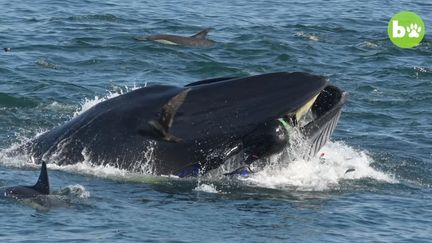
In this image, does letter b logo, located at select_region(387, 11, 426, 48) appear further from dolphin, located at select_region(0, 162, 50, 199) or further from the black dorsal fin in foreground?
dolphin, located at select_region(0, 162, 50, 199)

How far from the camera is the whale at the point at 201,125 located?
12188mm

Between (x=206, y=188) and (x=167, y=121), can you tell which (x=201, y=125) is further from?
(x=206, y=188)

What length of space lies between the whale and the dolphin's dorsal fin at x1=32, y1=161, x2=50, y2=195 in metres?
0.54

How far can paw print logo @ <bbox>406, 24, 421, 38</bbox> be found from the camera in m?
32.2

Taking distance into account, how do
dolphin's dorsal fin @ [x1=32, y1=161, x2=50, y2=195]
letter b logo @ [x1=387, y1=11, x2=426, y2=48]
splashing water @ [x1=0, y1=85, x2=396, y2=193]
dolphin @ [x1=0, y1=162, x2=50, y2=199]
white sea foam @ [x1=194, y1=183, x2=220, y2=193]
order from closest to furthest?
dolphin's dorsal fin @ [x1=32, y1=161, x2=50, y2=195]
dolphin @ [x1=0, y1=162, x2=50, y2=199]
splashing water @ [x1=0, y1=85, x2=396, y2=193]
white sea foam @ [x1=194, y1=183, x2=220, y2=193]
letter b logo @ [x1=387, y1=11, x2=426, y2=48]

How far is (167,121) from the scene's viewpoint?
1208cm

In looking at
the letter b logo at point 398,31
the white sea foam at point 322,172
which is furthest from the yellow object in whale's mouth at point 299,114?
the letter b logo at point 398,31

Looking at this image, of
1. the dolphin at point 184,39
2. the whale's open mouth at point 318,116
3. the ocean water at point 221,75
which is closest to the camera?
the ocean water at point 221,75

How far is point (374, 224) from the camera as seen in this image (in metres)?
12.8

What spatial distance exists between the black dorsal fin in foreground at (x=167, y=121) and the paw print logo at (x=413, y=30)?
68.4 feet

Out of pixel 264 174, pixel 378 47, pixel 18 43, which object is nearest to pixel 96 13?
pixel 18 43

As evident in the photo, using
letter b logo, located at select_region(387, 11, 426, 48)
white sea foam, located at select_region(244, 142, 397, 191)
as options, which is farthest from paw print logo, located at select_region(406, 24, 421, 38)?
white sea foam, located at select_region(244, 142, 397, 191)

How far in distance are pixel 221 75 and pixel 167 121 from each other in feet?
43.3

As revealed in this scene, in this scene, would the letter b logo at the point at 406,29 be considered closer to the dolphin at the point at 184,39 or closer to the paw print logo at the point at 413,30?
the paw print logo at the point at 413,30
